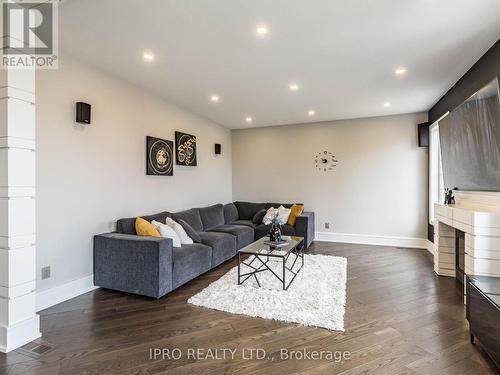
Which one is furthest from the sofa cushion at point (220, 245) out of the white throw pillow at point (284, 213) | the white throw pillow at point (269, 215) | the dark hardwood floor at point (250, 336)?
the white throw pillow at point (284, 213)

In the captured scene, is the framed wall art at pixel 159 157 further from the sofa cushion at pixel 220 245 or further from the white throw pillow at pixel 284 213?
the white throw pillow at pixel 284 213

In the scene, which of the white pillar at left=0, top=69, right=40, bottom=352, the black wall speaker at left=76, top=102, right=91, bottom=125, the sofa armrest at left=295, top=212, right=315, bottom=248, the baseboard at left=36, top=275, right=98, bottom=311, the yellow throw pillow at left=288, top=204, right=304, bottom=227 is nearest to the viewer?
the white pillar at left=0, top=69, right=40, bottom=352

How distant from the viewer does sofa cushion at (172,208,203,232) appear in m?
4.34

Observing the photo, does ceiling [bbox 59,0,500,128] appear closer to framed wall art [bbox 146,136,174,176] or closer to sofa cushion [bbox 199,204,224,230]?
framed wall art [bbox 146,136,174,176]

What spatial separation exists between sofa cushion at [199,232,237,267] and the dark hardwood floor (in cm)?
68

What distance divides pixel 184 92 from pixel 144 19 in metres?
1.84

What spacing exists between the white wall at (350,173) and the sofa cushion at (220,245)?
232 centimetres

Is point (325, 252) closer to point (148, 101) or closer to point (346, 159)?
point (346, 159)

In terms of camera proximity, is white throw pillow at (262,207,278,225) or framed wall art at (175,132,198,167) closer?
framed wall art at (175,132,198,167)

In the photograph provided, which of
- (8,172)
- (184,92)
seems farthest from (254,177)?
(8,172)

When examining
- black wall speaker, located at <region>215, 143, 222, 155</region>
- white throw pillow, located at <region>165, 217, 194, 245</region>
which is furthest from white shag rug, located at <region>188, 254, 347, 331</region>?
black wall speaker, located at <region>215, 143, 222, 155</region>

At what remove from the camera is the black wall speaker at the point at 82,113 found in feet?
9.99

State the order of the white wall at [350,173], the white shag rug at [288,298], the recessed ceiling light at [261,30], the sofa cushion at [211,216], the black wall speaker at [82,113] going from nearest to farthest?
the recessed ceiling light at [261,30], the white shag rug at [288,298], the black wall speaker at [82,113], the sofa cushion at [211,216], the white wall at [350,173]

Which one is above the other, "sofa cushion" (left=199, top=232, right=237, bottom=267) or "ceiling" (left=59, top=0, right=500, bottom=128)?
"ceiling" (left=59, top=0, right=500, bottom=128)
